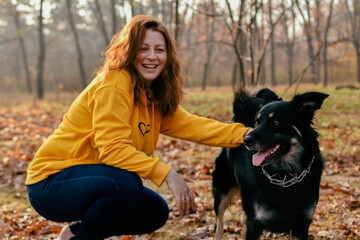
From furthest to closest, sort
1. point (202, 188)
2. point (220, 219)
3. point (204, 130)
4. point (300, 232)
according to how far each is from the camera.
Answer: point (202, 188)
point (220, 219)
point (204, 130)
point (300, 232)

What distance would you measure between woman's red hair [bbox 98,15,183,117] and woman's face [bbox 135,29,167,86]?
0.04m

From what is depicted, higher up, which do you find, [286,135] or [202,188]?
[286,135]

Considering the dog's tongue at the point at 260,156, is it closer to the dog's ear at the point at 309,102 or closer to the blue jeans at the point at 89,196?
the dog's ear at the point at 309,102

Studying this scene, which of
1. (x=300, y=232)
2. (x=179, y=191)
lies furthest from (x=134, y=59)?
(x=300, y=232)

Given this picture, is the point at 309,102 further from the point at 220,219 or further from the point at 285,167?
the point at 220,219

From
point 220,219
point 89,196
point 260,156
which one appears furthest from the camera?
point 220,219

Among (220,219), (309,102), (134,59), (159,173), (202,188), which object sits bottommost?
(202,188)

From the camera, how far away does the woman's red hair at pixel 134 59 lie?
2459 mm

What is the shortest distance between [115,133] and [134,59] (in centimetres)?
61

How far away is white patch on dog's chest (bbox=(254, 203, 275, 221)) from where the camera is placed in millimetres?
2494

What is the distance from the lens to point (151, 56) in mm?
2535

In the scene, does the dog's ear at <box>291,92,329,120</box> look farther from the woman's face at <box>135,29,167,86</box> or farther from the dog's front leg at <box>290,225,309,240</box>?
the woman's face at <box>135,29,167,86</box>

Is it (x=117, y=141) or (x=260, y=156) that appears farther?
(x=260, y=156)

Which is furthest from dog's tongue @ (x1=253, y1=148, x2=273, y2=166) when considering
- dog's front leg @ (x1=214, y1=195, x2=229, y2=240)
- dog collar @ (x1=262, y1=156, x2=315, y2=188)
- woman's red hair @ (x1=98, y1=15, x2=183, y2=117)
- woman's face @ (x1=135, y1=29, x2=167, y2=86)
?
dog's front leg @ (x1=214, y1=195, x2=229, y2=240)
